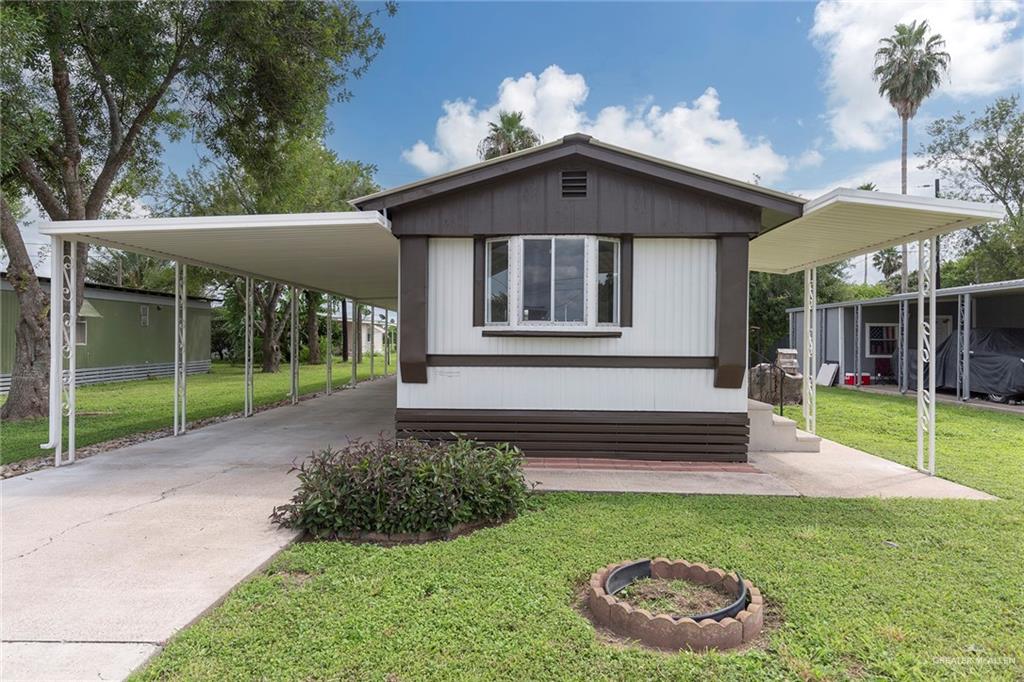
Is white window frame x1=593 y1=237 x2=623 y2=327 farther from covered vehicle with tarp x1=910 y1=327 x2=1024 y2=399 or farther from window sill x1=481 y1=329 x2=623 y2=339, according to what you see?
covered vehicle with tarp x1=910 y1=327 x2=1024 y2=399

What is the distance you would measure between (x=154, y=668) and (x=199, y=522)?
2.03m

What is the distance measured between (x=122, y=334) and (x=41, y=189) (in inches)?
370

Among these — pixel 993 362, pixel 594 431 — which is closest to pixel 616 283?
pixel 594 431

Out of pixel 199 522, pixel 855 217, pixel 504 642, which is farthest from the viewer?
pixel 855 217

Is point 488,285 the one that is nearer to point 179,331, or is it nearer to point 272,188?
point 179,331

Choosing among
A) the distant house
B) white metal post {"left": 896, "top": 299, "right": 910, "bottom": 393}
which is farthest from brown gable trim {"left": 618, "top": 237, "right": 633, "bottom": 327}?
the distant house

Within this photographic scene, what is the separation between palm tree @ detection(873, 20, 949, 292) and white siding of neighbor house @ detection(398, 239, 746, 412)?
2149 cm

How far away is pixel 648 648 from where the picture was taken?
2482mm

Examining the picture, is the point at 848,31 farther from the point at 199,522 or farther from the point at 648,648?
the point at 199,522

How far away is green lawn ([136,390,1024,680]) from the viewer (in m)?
2.33

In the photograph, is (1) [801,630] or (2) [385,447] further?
(2) [385,447]

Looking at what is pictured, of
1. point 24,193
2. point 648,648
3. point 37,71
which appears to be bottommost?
point 648,648

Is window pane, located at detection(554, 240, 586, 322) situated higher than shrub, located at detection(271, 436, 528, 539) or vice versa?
window pane, located at detection(554, 240, 586, 322)

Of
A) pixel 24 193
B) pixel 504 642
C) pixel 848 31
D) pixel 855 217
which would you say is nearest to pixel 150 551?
pixel 504 642
